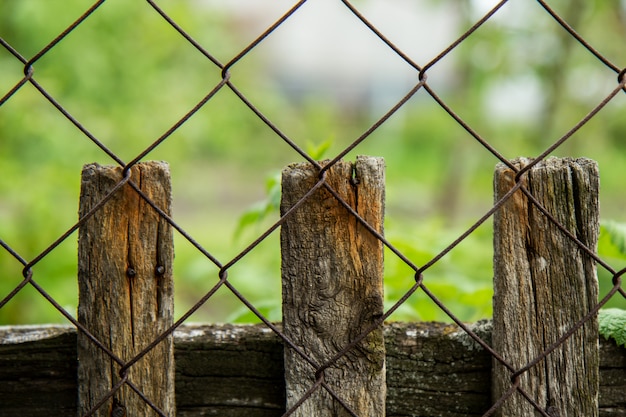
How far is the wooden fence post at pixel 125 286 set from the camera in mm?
1168

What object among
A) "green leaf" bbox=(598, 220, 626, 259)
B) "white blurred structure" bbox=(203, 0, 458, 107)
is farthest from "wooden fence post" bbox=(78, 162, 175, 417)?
"white blurred structure" bbox=(203, 0, 458, 107)

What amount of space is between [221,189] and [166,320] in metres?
12.7

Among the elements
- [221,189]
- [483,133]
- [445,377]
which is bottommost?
[445,377]

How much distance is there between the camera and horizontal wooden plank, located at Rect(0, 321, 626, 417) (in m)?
1.25

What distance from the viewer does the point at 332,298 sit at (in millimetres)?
1191

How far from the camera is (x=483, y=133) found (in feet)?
22.7

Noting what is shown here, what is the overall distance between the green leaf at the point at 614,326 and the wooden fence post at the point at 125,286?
82 centimetres

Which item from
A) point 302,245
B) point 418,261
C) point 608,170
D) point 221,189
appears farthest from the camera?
point 221,189

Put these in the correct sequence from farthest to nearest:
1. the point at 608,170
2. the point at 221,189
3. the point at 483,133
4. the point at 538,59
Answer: the point at 221,189, the point at 608,170, the point at 483,133, the point at 538,59

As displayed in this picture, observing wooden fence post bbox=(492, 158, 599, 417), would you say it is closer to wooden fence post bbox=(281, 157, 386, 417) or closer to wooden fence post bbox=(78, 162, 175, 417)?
wooden fence post bbox=(281, 157, 386, 417)

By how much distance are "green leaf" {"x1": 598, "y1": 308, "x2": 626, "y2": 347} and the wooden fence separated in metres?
0.03

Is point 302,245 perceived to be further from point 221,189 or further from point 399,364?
point 221,189

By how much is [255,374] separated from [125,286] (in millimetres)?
298

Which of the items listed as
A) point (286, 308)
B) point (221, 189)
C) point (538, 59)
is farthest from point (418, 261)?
point (221, 189)
